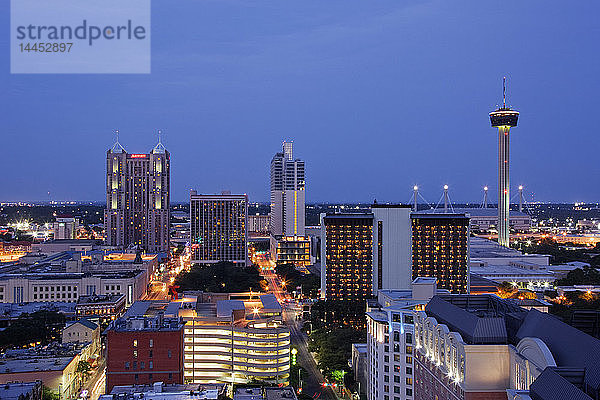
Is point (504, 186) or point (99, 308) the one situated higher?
point (504, 186)

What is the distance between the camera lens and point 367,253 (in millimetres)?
75938

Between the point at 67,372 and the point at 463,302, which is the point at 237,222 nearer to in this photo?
the point at 67,372

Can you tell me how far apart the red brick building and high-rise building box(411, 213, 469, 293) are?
3805cm

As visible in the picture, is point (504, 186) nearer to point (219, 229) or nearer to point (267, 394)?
point (219, 229)

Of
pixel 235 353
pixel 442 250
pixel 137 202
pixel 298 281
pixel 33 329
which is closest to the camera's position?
pixel 235 353

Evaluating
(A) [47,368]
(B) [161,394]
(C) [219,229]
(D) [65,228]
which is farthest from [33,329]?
(D) [65,228]

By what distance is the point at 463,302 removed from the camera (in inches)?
1262

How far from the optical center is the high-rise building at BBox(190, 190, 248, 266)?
132 m

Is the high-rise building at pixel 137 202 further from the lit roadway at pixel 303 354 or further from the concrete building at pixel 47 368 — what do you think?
the concrete building at pixel 47 368

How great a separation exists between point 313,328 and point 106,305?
81.0ft

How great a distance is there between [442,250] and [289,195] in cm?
8185

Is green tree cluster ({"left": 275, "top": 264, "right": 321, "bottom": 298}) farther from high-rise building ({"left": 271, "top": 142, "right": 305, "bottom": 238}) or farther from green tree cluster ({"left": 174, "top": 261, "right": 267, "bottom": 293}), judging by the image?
high-rise building ({"left": 271, "top": 142, "right": 305, "bottom": 238})

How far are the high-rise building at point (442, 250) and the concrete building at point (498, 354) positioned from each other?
43466 millimetres

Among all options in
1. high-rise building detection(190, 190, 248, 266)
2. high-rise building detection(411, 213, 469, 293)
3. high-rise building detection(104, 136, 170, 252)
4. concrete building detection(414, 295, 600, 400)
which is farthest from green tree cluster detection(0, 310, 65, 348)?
high-rise building detection(104, 136, 170, 252)
